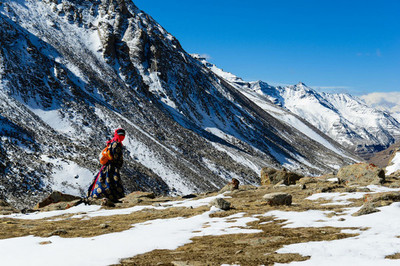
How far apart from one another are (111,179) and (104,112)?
63.3 metres

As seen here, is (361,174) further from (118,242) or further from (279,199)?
(118,242)

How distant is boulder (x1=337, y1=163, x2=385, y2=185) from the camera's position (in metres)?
20.8

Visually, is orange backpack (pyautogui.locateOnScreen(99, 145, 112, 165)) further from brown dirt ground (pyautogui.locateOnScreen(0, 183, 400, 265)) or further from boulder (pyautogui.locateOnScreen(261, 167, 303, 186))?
boulder (pyautogui.locateOnScreen(261, 167, 303, 186))

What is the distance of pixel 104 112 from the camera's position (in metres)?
81.7

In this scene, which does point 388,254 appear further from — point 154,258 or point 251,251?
point 154,258

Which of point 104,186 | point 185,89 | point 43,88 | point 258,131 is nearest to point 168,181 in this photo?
point 43,88

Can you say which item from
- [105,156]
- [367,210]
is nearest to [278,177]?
[105,156]

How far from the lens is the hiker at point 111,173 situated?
69.4 ft

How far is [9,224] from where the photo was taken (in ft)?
47.4

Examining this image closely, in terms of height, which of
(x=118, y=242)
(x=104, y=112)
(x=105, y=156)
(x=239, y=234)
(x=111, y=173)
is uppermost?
(x=104, y=112)

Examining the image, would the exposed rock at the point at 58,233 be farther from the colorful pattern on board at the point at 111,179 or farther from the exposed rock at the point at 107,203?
the colorful pattern on board at the point at 111,179

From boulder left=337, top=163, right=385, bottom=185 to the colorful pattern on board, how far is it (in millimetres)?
14662

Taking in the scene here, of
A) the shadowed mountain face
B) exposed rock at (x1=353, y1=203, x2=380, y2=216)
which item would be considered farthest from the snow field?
the shadowed mountain face

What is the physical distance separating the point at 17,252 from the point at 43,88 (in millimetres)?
74057
